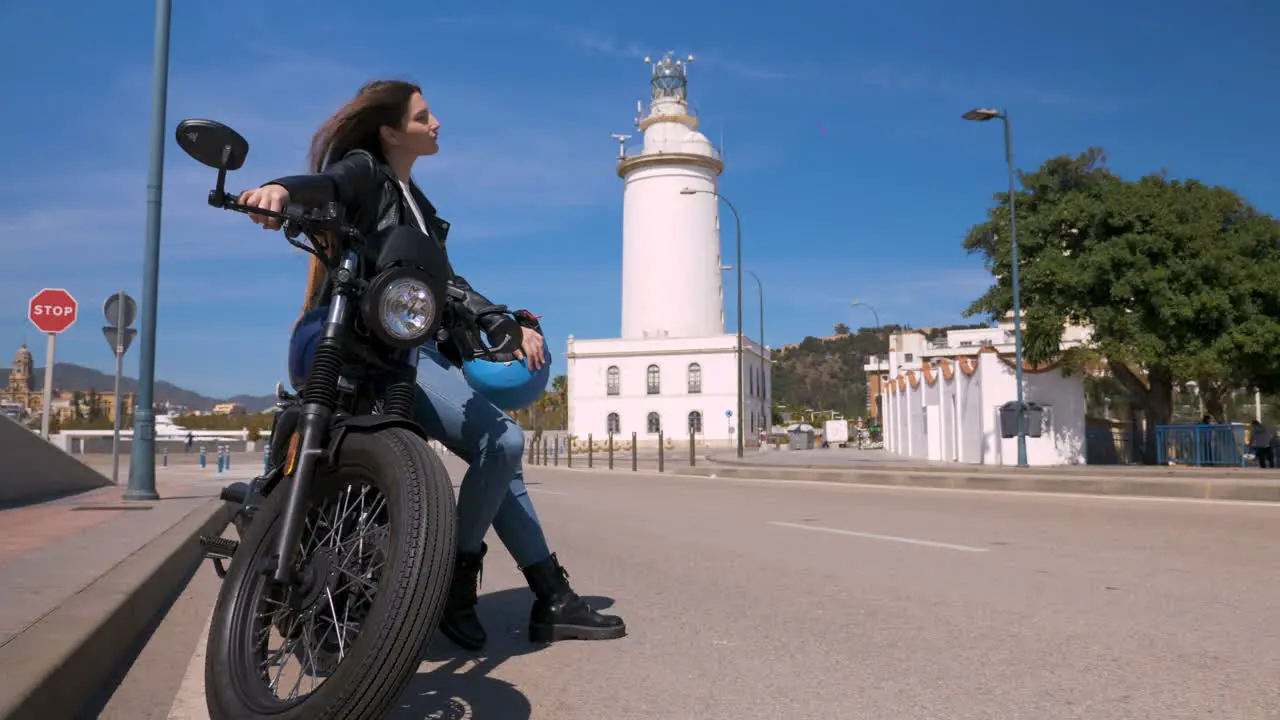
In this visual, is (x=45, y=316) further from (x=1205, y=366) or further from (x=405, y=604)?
(x=1205, y=366)

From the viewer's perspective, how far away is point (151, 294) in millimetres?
11109

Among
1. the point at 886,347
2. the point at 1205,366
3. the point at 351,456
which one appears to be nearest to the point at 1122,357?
the point at 1205,366

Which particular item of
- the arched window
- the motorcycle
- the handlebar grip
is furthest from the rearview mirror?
the arched window

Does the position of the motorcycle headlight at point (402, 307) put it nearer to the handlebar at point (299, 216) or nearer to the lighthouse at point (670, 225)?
the handlebar at point (299, 216)

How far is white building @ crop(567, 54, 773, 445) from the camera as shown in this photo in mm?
71312

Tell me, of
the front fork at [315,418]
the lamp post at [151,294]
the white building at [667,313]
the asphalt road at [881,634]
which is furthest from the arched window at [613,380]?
the front fork at [315,418]

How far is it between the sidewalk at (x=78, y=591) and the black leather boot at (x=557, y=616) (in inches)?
57.6

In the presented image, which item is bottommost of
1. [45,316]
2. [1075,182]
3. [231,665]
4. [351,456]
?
[231,665]

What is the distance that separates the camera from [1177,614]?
4.32 meters

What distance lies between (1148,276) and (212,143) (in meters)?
26.6

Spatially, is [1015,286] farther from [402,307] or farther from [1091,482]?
[402,307]

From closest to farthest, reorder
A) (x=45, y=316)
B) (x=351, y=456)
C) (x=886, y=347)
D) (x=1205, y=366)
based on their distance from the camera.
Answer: (x=351, y=456) → (x=45, y=316) → (x=1205, y=366) → (x=886, y=347)

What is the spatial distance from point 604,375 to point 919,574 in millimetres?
70145

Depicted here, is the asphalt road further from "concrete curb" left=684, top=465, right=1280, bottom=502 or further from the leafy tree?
the leafy tree
